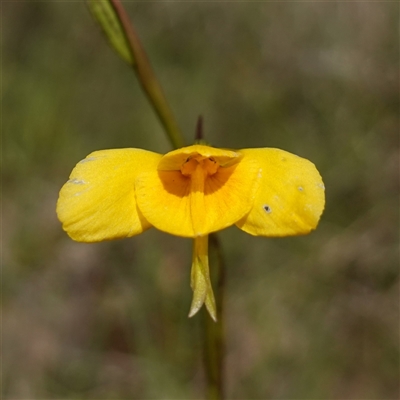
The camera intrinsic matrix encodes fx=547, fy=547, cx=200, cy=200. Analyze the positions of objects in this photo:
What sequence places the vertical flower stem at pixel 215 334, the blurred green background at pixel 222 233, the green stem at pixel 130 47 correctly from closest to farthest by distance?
the green stem at pixel 130 47, the vertical flower stem at pixel 215 334, the blurred green background at pixel 222 233

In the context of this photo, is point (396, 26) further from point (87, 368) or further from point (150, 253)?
point (87, 368)

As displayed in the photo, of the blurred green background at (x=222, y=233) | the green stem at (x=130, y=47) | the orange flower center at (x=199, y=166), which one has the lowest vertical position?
the blurred green background at (x=222, y=233)

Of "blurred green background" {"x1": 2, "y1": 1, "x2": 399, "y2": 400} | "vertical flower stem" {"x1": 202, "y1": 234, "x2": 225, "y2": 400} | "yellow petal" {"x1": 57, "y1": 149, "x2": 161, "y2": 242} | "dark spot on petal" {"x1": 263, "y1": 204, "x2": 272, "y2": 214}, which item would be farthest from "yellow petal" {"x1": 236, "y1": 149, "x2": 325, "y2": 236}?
"blurred green background" {"x1": 2, "y1": 1, "x2": 399, "y2": 400}

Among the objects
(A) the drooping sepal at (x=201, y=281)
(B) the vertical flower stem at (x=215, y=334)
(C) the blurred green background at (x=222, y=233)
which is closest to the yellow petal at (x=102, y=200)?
(A) the drooping sepal at (x=201, y=281)

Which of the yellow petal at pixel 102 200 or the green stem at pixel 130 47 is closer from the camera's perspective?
the yellow petal at pixel 102 200

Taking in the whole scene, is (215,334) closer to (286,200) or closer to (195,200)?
(195,200)

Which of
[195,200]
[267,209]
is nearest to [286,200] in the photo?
[267,209]

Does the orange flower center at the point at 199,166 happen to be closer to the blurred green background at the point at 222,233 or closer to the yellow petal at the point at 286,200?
the yellow petal at the point at 286,200
